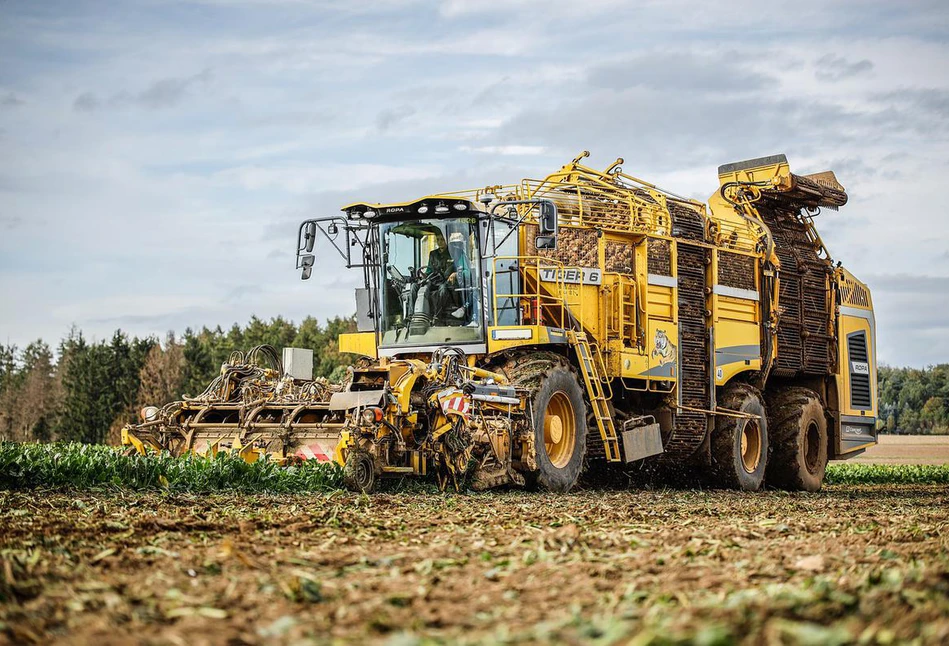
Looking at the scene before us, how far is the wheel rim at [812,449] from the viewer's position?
1831cm

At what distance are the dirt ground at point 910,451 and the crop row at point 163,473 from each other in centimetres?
2726

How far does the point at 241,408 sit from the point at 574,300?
419cm

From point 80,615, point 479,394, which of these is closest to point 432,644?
point 80,615

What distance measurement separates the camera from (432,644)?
3.69m

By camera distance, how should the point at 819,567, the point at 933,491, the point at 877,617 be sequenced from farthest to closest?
1. the point at 933,491
2. the point at 819,567
3. the point at 877,617

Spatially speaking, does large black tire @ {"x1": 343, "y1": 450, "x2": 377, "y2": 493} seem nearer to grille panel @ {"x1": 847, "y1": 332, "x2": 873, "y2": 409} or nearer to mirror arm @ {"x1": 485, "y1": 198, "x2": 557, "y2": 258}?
mirror arm @ {"x1": 485, "y1": 198, "x2": 557, "y2": 258}

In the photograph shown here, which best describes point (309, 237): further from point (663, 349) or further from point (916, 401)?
point (916, 401)

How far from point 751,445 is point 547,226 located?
6.76m

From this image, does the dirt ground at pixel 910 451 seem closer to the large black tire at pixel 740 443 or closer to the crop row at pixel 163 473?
the large black tire at pixel 740 443

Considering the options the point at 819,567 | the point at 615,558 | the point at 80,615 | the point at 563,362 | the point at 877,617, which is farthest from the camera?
the point at 563,362

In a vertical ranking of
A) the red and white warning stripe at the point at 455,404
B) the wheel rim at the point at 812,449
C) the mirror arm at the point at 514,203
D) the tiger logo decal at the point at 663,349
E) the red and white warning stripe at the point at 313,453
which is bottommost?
the wheel rim at the point at 812,449

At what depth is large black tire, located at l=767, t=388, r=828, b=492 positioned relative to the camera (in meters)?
17.6

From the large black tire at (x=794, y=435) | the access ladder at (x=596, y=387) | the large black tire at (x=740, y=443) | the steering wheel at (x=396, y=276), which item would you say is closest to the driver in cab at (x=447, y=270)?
the steering wheel at (x=396, y=276)

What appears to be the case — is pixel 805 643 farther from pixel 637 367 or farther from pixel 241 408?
pixel 637 367
